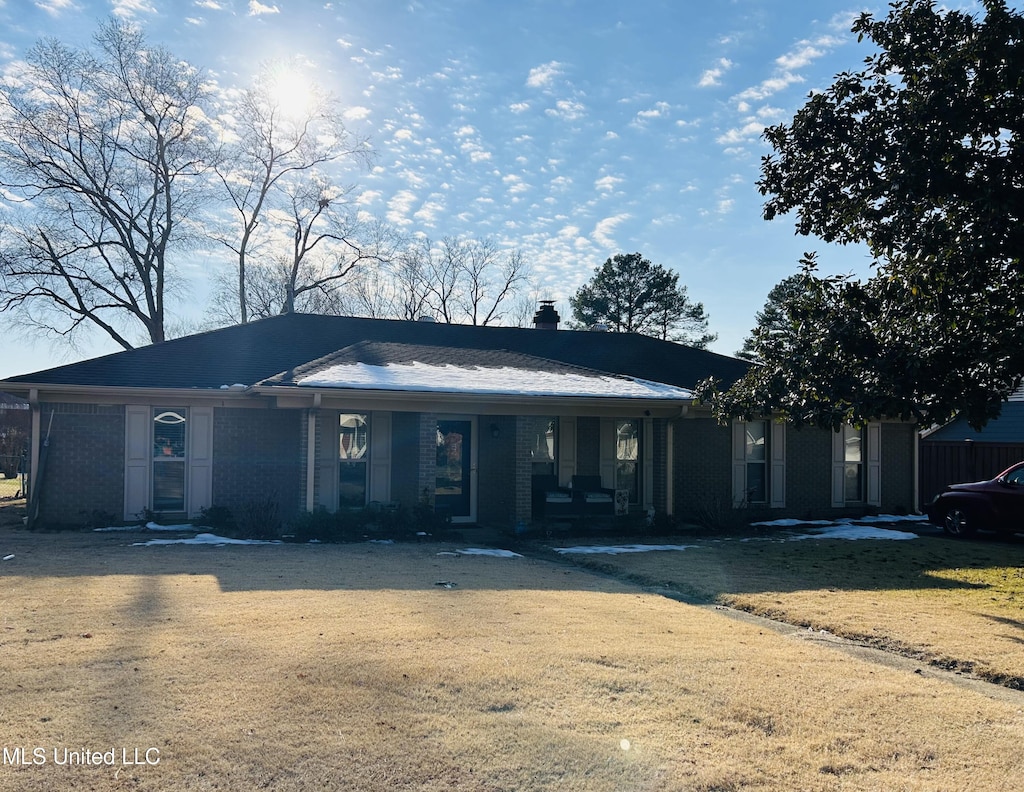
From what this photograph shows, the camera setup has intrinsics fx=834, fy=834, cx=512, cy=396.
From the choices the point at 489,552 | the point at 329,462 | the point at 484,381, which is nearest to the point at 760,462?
the point at 484,381

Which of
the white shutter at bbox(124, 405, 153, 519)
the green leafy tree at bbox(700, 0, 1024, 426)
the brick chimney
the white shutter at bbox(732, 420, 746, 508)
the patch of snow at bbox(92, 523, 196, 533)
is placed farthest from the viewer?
the brick chimney

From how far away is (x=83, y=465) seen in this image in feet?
46.8

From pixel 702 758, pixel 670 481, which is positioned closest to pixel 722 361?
pixel 670 481

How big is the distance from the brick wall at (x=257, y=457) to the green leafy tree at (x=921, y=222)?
873cm

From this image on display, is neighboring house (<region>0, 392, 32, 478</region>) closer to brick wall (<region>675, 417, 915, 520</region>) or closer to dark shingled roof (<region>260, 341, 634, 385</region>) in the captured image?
dark shingled roof (<region>260, 341, 634, 385</region>)

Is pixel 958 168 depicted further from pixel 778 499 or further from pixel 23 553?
pixel 23 553

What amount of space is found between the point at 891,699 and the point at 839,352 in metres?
5.84

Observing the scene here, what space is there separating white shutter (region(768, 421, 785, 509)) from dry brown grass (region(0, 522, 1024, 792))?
34.9 ft

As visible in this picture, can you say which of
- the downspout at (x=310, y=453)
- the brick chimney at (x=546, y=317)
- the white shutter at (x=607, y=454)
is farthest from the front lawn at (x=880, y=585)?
the brick chimney at (x=546, y=317)

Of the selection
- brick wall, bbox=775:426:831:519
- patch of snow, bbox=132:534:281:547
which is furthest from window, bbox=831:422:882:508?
patch of snow, bbox=132:534:281:547

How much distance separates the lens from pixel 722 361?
70.7ft

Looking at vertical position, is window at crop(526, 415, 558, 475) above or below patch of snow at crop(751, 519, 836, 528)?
above

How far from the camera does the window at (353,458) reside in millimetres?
15492

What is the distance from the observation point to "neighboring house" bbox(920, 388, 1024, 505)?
21.1 metres
